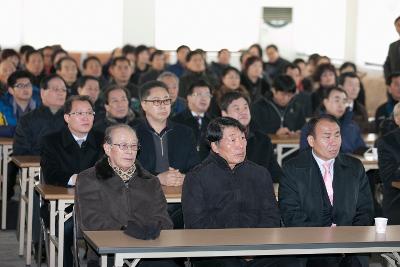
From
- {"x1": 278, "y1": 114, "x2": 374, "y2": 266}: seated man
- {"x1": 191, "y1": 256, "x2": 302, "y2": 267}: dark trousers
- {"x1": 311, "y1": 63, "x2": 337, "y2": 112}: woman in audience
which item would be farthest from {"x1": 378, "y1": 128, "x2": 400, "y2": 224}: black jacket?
{"x1": 311, "y1": 63, "x2": 337, "y2": 112}: woman in audience

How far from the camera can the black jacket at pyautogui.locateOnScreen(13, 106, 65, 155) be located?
24.4 feet

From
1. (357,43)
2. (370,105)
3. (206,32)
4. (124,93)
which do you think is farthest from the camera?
(206,32)

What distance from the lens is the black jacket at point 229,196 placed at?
5.34 m

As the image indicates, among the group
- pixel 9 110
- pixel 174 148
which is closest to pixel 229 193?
pixel 174 148

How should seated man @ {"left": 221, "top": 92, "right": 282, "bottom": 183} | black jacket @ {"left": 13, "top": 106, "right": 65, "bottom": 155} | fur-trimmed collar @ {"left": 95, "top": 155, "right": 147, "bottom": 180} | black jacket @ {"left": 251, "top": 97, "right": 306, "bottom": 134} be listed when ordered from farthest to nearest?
1. black jacket @ {"left": 251, "top": 97, "right": 306, "bottom": 134}
2. black jacket @ {"left": 13, "top": 106, "right": 65, "bottom": 155}
3. seated man @ {"left": 221, "top": 92, "right": 282, "bottom": 183}
4. fur-trimmed collar @ {"left": 95, "top": 155, "right": 147, "bottom": 180}

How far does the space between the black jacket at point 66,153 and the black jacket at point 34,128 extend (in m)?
0.92

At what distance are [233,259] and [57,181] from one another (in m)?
1.54

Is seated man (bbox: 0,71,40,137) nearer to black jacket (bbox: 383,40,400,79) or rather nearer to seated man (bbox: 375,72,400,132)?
seated man (bbox: 375,72,400,132)

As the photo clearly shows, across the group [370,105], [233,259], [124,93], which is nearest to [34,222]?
[124,93]

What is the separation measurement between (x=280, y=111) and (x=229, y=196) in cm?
441

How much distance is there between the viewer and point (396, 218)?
662 centimetres

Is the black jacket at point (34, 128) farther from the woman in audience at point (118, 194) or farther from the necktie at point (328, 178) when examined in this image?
the necktie at point (328, 178)

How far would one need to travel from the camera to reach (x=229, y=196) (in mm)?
5379

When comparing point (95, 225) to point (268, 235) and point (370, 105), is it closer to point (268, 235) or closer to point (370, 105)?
point (268, 235)
